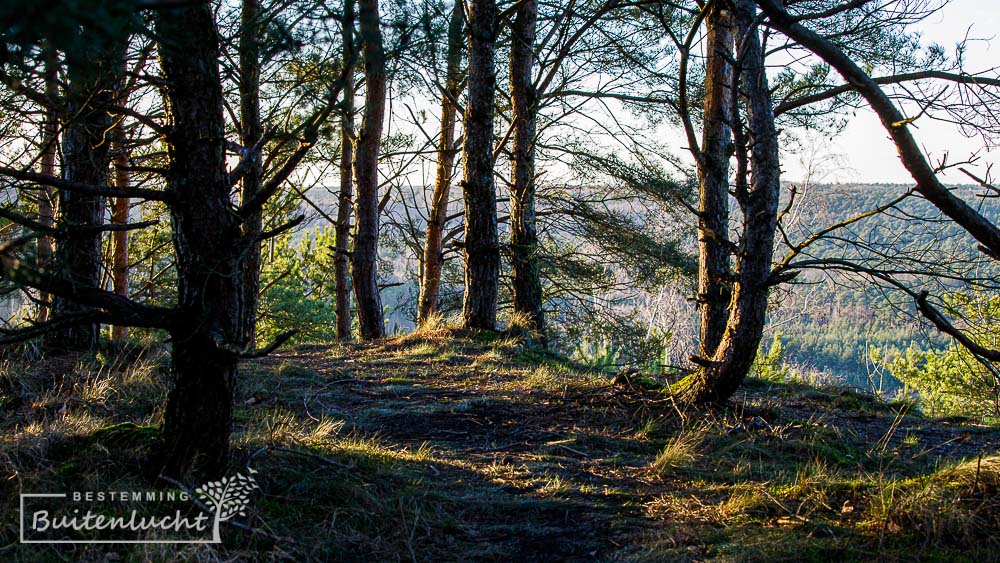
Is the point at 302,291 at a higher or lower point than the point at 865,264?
higher

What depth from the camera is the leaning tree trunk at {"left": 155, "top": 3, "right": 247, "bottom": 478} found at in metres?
2.78

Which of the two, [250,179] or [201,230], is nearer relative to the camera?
[201,230]

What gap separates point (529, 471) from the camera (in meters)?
3.93

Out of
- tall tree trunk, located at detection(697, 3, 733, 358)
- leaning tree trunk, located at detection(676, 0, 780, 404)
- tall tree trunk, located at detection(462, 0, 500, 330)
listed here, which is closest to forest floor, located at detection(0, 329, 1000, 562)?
leaning tree trunk, located at detection(676, 0, 780, 404)

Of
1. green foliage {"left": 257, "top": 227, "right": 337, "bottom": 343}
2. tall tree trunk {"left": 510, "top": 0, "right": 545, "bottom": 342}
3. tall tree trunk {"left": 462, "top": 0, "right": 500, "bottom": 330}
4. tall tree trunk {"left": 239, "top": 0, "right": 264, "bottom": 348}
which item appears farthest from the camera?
green foliage {"left": 257, "top": 227, "right": 337, "bottom": 343}

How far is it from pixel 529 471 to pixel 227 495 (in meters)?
1.64

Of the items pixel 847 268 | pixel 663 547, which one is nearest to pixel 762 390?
pixel 847 268

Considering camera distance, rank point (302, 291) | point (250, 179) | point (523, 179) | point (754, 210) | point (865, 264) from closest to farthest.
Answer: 1. point (865, 264)
2. point (754, 210)
3. point (250, 179)
4. point (523, 179)
5. point (302, 291)

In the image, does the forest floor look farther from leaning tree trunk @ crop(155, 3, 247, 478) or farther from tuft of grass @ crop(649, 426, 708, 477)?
leaning tree trunk @ crop(155, 3, 247, 478)

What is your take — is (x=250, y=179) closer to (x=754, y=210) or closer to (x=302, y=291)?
(x=754, y=210)
